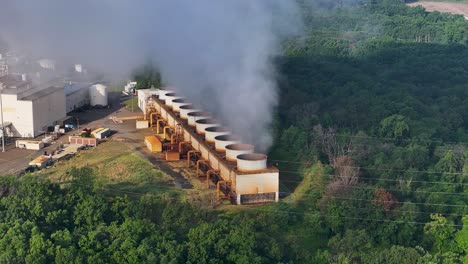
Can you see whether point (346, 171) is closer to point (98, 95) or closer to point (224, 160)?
point (224, 160)

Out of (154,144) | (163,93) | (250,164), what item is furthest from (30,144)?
(250,164)

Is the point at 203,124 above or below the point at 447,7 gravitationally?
below

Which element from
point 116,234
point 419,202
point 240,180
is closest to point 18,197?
point 116,234

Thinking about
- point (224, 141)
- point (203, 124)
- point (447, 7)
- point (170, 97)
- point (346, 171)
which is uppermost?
point (447, 7)

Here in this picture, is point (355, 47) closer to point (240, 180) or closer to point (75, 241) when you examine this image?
point (240, 180)

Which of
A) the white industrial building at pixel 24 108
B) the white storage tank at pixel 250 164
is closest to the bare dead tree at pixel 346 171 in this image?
the white storage tank at pixel 250 164

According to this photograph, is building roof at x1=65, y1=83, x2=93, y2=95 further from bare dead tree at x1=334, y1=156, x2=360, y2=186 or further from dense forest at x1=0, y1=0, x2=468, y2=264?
bare dead tree at x1=334, y1=156, x2=360, y2=186

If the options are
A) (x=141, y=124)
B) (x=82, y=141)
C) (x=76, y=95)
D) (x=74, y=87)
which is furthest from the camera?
(x=74, y=87)

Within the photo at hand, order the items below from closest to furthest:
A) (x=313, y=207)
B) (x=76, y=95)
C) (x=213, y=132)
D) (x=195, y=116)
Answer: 1. (x=313, y=207)
2. (x=213, y=132)
3. (x=195, y=116)
4. (x=76, y=95)
